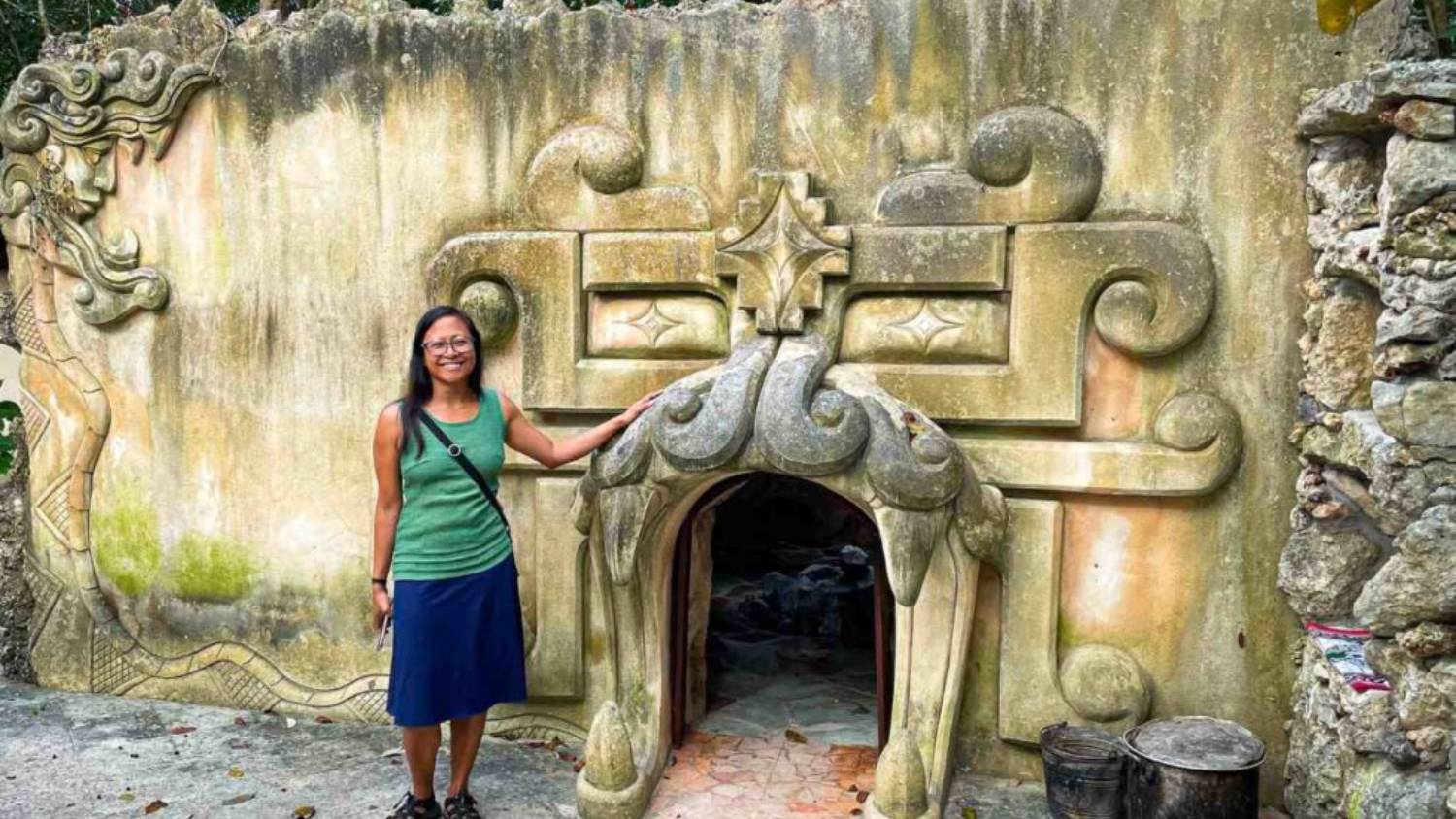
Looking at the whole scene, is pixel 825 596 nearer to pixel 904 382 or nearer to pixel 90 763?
pixel 904 382

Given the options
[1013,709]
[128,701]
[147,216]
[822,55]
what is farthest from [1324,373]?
[128,701]

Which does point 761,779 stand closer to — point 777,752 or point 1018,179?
point 777,752

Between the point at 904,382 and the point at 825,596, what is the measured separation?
275cm

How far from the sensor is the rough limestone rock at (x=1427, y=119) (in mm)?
3082

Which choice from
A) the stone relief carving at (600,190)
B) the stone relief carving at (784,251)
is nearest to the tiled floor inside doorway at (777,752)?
the stone relief carving at (784,251)

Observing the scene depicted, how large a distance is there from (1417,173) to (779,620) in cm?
431

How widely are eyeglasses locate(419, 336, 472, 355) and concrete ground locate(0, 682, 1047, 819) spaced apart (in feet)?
5.59

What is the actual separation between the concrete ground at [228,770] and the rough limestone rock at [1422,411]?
1894 mm

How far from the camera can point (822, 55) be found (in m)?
4.36

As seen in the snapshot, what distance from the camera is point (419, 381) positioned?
12.8 feet

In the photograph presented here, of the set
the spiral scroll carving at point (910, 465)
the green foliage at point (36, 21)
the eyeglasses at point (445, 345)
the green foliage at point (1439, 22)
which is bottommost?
the spiral scroll carving at point (910, 465)

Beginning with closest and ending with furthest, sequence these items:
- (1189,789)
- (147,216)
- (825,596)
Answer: (1189,789) < (147,216) < (825,596)

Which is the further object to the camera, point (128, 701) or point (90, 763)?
point (128, 701)

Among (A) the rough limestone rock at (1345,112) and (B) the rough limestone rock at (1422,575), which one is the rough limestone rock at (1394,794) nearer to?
(B) the rough limestone rock at (1422,575)
